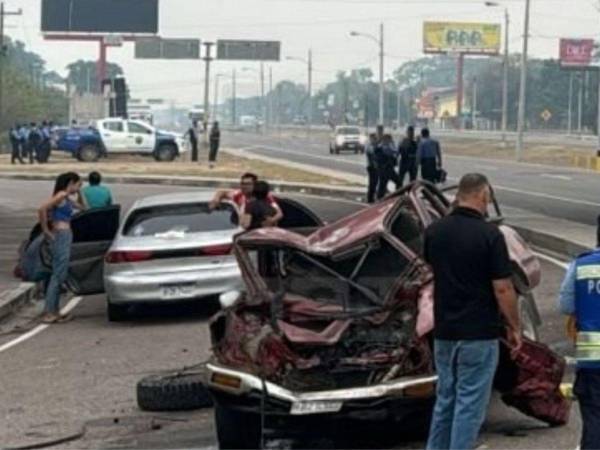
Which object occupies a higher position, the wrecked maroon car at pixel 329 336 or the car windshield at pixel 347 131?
the wrecked maroon car at pixel 329 336

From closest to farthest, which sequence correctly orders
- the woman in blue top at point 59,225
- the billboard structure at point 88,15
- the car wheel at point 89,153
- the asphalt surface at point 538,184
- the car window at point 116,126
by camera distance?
the woman in blue top at point 59,225 → the asphalt surface at point 538,184 → the car wheel at point 89,153 → the car window at point 116,126 → the billboard structure at point 88,15

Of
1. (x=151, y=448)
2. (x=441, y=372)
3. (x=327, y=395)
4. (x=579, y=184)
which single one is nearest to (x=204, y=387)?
(x=151, y=448)

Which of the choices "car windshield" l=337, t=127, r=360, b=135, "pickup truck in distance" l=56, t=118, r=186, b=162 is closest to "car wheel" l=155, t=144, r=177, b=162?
"pickup truck in distance" l=56, t=118, r=186, b=162

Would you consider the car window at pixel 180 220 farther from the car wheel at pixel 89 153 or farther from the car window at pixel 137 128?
the car window at pixel 137 128

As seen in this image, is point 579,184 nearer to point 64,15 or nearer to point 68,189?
point 68,189

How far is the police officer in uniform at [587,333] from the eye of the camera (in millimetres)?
7242

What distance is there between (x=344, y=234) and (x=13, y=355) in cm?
540

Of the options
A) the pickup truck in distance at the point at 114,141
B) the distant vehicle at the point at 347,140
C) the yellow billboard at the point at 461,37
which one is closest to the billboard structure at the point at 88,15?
the distant vehicle at the point at 347,140

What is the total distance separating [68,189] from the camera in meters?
16.4

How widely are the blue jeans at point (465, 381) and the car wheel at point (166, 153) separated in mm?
60057

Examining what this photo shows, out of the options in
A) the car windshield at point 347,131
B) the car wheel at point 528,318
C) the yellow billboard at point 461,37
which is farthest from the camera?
the yellow billboard at point 461,37

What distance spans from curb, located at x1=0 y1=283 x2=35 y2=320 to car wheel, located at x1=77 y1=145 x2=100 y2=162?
4656 centimetres

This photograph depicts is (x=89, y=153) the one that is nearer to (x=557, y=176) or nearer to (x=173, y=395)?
(x=557, y=176)

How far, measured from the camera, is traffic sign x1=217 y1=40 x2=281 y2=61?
359 feet
